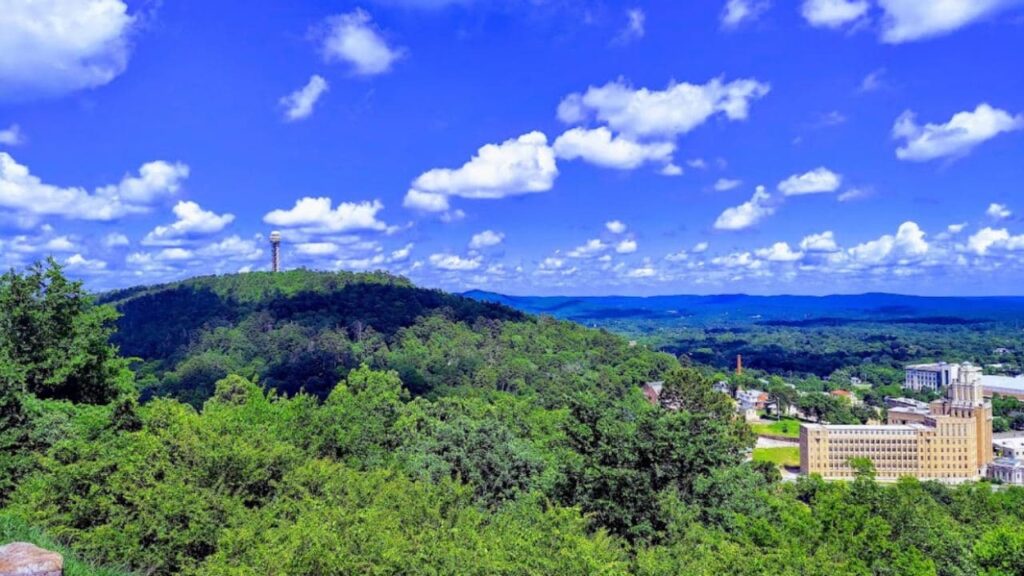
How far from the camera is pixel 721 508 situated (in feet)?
59.0

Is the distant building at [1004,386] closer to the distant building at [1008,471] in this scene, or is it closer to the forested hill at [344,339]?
the distant building at [1008,471]

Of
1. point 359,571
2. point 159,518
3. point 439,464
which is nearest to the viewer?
point 359,571

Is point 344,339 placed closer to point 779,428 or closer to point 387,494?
point 779,428

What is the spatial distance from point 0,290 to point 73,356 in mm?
2926

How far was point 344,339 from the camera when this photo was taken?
82250 millimetres

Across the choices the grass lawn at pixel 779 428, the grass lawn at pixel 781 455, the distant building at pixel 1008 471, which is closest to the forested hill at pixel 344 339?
the grass lawn at pixel 779 428

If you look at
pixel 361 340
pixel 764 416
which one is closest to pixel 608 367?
pixel 764 416

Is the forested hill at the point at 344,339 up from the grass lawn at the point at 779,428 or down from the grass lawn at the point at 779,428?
up

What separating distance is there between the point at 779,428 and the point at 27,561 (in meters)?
84.8

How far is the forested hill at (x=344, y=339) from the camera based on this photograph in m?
70.5

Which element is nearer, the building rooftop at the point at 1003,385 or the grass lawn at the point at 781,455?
the grass lawn at the point at 781,455

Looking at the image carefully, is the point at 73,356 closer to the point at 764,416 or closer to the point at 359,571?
the point at 359,571

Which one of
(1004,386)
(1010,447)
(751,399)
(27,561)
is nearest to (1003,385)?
(1004,386)

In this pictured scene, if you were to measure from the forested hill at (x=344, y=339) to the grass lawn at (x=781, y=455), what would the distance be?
1623cm
